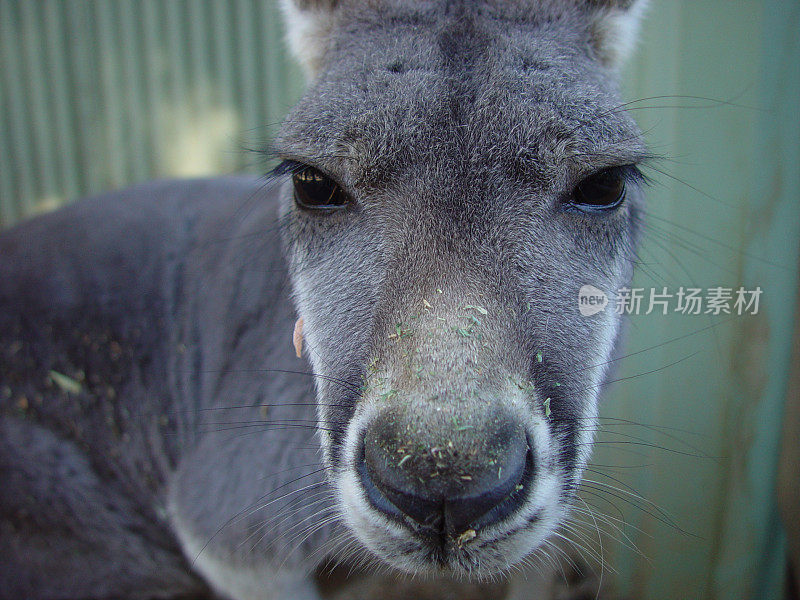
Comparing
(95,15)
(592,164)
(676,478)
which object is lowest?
(676,478)

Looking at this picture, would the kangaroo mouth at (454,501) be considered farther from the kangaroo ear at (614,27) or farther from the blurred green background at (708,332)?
the kangaroo ear at (614,27)

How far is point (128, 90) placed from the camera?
625 centimetres

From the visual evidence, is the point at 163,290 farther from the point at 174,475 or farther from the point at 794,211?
the point at 794,211

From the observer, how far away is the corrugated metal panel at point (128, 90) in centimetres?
602

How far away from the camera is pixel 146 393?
10.5 ft

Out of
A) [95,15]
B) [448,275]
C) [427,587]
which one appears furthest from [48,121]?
[448,275]

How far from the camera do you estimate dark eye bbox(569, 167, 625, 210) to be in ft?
5.99

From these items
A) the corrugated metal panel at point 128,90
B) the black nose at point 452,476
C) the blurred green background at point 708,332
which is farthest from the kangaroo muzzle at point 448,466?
the corrugated metal panel at point 128,90

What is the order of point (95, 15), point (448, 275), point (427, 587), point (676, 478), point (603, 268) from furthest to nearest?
point (95, 15), point (427, 587), point (676, 478), point (603, 268), point (448, 275)

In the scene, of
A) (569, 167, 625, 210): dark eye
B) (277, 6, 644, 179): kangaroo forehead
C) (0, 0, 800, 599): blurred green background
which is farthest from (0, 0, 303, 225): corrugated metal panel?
(569, 167, 625, 210): dark eye

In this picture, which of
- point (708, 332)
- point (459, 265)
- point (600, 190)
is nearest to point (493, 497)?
point (459, 265)

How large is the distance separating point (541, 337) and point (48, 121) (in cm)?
657

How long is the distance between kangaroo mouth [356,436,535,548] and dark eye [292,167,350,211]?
31.7 inches

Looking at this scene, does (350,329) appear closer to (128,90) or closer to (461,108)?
(461,108)
